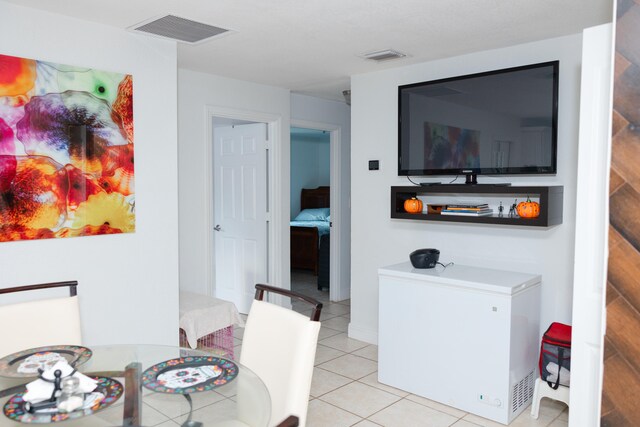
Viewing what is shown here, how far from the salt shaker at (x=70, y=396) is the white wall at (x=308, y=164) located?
7373mm

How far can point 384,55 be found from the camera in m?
3.79

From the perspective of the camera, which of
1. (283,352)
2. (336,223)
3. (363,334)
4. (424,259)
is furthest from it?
(336,223)

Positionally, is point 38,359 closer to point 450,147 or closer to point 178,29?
point 178,29

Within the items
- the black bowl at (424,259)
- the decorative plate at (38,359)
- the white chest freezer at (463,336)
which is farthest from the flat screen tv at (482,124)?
the decorative plate at (38,359)

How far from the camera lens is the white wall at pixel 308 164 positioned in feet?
29.9

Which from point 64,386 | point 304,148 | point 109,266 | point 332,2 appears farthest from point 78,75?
point 304,148

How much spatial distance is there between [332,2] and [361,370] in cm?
255

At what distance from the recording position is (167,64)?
3.45 meters

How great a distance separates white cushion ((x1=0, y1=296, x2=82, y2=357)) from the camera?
223 centimetres

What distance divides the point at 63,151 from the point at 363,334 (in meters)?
2.83

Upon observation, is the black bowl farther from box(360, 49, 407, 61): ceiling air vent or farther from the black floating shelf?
box(360, 49, 407, 61): ceiling air vent

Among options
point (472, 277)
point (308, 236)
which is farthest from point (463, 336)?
point (308, 236)

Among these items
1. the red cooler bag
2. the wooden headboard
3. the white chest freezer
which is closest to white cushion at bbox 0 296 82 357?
the white chest freezer

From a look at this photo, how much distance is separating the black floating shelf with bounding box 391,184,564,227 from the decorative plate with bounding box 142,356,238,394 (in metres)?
2.14
